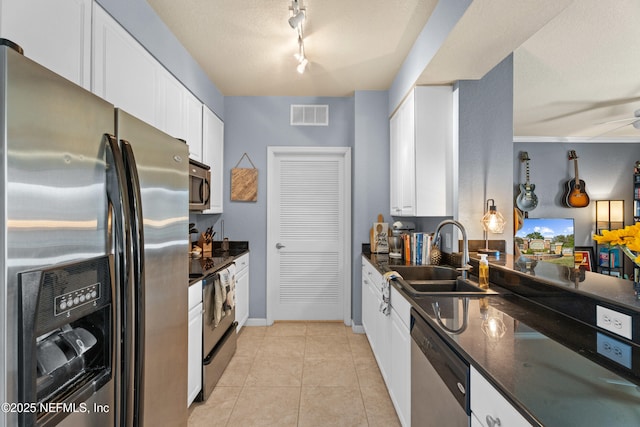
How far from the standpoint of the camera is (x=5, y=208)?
2.09ft

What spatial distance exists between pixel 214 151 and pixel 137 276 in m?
2.76

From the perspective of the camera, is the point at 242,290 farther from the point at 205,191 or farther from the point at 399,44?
the point at 399,44

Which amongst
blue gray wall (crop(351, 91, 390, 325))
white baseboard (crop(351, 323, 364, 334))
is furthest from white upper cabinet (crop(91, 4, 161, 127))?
white baseboard (crop(351, 323, 364, 334))

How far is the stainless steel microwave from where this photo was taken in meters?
2.56

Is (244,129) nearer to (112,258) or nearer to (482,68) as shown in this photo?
(482,68)

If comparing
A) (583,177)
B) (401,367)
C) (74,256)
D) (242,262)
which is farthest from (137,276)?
(583,177)

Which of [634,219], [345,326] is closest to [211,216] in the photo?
[345,326]

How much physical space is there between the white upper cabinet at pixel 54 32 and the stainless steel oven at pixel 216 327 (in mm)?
1449

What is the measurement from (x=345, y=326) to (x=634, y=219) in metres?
5.55

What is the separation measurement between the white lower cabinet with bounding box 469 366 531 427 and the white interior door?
2958 millimetres

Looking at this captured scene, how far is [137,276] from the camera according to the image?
95 cm

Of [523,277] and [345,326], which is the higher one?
[523,277]

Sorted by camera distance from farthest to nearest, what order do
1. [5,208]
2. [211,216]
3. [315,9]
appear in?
1. [211,216]
2. [315,9]
3. [5,208]

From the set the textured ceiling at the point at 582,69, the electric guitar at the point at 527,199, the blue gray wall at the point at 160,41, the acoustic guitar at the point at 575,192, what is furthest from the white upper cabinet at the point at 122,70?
the acoustic guitar at the point at 575,192
